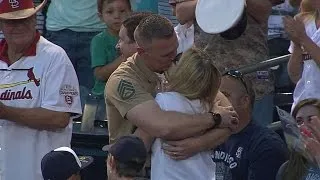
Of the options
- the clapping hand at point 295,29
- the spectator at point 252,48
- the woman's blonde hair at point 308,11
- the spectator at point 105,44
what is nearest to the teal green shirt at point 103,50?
the spectator at point 105,44

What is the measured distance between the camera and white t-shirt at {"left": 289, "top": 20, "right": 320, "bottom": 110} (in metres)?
5.73

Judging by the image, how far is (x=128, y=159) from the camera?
439 cm

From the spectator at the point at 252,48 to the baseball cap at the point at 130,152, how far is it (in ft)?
5.88

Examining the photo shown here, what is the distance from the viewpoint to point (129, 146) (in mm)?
4438

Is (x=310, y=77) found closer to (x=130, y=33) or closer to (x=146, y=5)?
(x=130, y=33)

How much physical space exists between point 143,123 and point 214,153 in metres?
0.86

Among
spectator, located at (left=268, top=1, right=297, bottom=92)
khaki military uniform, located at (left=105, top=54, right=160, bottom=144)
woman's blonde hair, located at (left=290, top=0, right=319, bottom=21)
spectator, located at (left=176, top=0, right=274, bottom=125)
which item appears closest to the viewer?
khaki military uniform, located at (left=105, top=54, right=160, bottom=144)

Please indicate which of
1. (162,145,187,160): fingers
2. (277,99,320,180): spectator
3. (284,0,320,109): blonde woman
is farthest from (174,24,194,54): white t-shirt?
(162,145,187,160): fingers

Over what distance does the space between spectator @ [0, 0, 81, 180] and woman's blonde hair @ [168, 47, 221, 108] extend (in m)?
1.18

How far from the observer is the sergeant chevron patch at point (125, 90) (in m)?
4.95

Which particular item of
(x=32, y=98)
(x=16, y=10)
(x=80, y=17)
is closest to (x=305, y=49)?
(x=32, y=98)

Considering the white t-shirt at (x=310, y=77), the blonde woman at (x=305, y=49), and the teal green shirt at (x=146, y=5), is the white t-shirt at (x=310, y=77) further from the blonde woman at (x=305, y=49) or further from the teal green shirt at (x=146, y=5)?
the teal green shirt at (x=146, y=5)

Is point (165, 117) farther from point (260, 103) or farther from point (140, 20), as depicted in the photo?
point (260, 103)

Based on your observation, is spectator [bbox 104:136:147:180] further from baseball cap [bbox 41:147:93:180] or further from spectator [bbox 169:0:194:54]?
A: spectator [bbox 169:0:194:54]
